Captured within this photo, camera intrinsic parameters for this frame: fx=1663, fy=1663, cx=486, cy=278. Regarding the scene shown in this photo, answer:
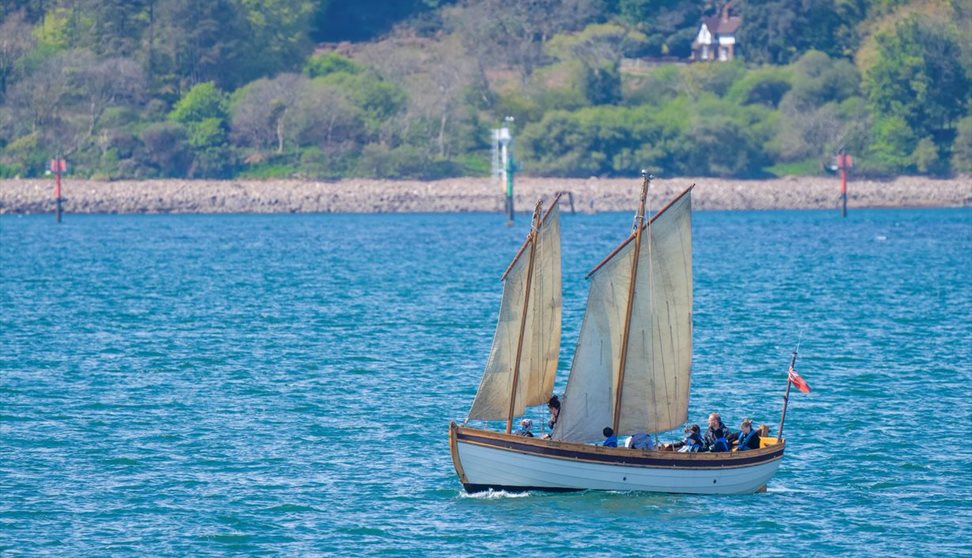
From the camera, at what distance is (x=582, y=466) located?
42.4 metres

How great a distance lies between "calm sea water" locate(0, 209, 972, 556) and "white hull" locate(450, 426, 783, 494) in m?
0.50

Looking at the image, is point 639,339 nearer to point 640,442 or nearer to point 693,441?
point 640,442

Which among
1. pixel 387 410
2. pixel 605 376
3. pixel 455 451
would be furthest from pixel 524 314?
pixel 387 410

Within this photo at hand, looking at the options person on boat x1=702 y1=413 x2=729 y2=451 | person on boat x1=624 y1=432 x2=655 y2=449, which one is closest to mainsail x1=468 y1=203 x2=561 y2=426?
person on boat x1=624 y1=432 x2=655 y2=449

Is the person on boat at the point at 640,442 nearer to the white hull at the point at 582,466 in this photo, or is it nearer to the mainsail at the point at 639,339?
the mainsail at the point at 639,339

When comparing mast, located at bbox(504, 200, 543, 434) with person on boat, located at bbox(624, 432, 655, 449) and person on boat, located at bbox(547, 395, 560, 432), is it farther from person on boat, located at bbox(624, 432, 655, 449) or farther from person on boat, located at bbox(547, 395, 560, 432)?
person on boat, located at bbox(624, 432, 655, 449)

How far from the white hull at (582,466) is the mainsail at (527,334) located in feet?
5.74

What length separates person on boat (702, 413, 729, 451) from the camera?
142 ft

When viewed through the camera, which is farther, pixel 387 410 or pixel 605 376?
pixel 387 410

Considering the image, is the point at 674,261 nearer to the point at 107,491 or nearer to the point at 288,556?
the point at 288,556

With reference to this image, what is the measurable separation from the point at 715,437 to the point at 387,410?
16496 millimetres

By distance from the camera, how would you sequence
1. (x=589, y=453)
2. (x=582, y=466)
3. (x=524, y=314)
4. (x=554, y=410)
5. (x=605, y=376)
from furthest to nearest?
(x=605, y=376) < (x=554, y=410) < (x=524, y=314) < (x=582, y=466) < (x=589, y=453)

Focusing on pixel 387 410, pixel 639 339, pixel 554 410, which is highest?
pixel 639 339

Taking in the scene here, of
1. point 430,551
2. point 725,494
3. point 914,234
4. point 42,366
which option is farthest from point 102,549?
point 914,234
